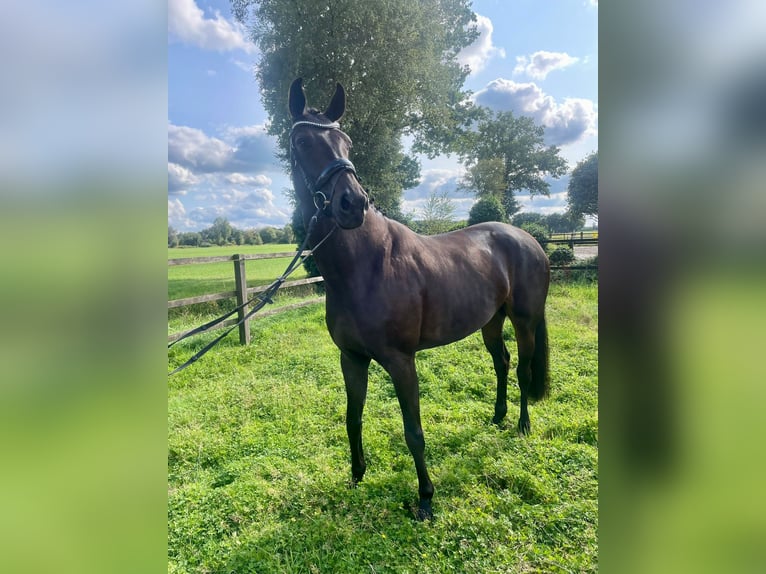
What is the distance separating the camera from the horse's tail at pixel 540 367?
364 cm

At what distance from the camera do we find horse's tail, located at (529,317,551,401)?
364 centimetres

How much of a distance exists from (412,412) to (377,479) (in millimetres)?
791

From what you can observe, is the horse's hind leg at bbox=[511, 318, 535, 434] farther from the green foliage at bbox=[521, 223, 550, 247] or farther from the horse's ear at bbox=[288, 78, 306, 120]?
the green foliage at bbox=[521, 223, 550, 247]

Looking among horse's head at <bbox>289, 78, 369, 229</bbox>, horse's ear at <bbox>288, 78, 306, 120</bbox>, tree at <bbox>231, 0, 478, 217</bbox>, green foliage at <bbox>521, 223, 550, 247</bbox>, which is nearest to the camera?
horse's head at <bbox>289, 78, 369, 229</bbox>

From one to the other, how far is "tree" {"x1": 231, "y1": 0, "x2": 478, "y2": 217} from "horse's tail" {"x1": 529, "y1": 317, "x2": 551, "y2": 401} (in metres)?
7.40

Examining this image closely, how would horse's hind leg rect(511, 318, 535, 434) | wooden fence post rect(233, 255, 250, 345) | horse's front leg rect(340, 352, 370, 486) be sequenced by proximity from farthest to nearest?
wooden fence post rect(233, 255, 250, 345)
horse's hind leg rect(511, 318, 535, 434)
horse's front leg rect(340, 352, 370, 486)

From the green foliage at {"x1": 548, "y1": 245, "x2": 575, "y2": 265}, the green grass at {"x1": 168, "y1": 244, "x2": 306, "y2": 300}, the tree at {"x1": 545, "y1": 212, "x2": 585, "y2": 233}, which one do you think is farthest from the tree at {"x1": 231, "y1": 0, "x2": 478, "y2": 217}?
the tree at {"x1": 545, "y1": 212, "x2": 585, "y2": 233}

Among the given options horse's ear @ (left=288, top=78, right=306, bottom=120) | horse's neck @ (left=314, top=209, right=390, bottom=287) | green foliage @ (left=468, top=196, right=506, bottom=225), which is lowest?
horse's neck @ (left=314, top=209, right=390, bottom=287)

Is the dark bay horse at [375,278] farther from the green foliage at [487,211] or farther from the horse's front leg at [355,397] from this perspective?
the green foliage at [487,211]
